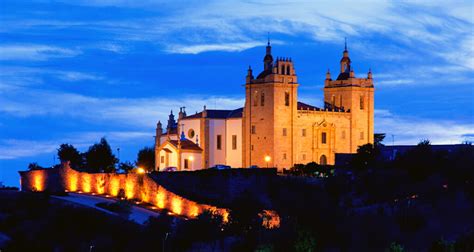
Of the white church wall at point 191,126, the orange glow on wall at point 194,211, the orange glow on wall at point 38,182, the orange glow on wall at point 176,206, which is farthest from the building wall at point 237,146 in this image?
the orange glow on wall at point 194,211


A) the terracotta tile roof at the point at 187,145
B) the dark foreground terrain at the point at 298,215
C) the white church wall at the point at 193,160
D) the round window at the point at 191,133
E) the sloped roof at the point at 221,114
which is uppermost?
the sloped roof at the point at 221,114

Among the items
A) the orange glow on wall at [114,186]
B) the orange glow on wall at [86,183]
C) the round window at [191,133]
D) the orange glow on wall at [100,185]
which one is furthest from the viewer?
the round window at [191,133]

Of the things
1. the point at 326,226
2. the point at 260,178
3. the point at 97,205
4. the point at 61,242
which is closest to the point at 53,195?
the point at 97,205

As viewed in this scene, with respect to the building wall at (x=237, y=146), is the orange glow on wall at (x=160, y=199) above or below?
below

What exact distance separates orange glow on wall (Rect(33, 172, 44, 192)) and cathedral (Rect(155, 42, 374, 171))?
1135 cm

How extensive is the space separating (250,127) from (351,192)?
14.8 metres

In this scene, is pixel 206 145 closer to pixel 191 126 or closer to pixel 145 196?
pixel 191 126

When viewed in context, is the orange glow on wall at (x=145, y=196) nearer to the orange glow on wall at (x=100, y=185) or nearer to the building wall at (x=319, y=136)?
the orange glow on wall at (x=100, y=185)

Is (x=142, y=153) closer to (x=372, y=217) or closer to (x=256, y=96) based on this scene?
(x=256, y=96)

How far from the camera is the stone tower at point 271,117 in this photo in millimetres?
84625

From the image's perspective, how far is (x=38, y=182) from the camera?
251ft

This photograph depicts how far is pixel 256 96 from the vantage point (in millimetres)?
86375

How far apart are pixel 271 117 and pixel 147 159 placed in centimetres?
1416

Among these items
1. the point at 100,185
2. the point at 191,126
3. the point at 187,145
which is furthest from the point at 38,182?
the point at 191,126
